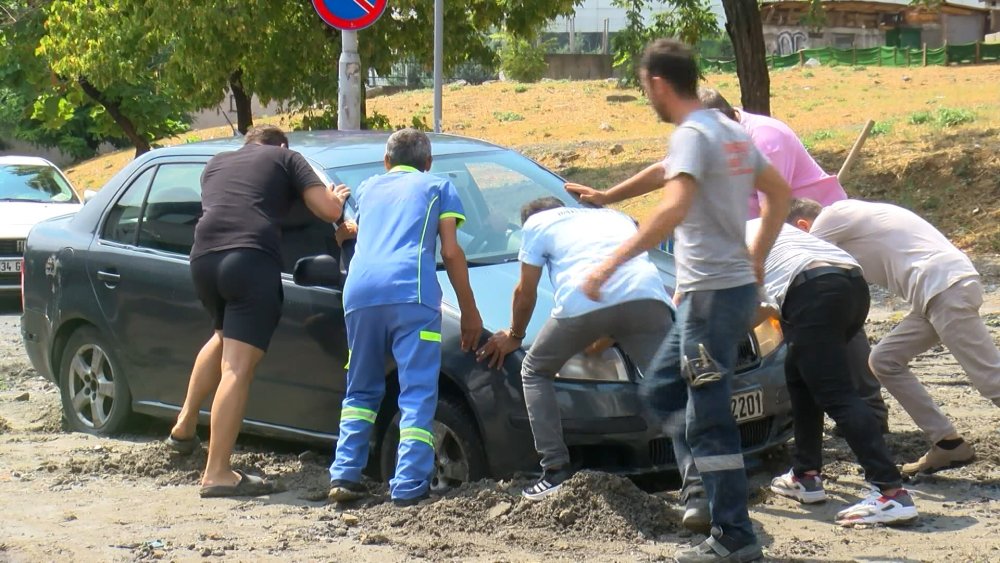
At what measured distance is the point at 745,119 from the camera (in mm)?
7039

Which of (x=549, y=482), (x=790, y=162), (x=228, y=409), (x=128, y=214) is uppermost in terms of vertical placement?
(x=790, y=162)

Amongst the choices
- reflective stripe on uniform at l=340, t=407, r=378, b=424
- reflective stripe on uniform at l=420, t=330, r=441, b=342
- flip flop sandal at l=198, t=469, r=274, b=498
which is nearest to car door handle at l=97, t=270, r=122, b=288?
flip flop sandal at l=198, t=469, r=274, b=498

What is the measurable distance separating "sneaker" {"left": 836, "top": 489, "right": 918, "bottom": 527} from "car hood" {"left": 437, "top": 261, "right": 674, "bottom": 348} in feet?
4.39

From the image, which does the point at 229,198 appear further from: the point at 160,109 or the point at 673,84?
the point at 160,109

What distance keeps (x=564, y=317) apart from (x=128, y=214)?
3.14 m

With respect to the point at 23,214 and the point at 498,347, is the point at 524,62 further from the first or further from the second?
the point at 498,347

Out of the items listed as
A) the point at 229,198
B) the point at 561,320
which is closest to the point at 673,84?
the point at 561,320

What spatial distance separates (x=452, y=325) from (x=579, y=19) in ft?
280

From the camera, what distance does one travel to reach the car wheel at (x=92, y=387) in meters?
7.36

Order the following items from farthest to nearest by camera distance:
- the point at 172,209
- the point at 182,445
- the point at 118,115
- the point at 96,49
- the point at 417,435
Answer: the point at 118,115 < the point at 96,49 < the point at 172,209 < the point at 182,445 < the point at 417,435

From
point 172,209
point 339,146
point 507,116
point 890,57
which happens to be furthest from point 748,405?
point 890,57

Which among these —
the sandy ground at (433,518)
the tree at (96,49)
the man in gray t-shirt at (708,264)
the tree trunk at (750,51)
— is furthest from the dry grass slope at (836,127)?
the man in gray t-shirt at (708,264)

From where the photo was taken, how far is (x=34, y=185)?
49.5ft

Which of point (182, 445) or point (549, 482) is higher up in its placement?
point (549, 482)
